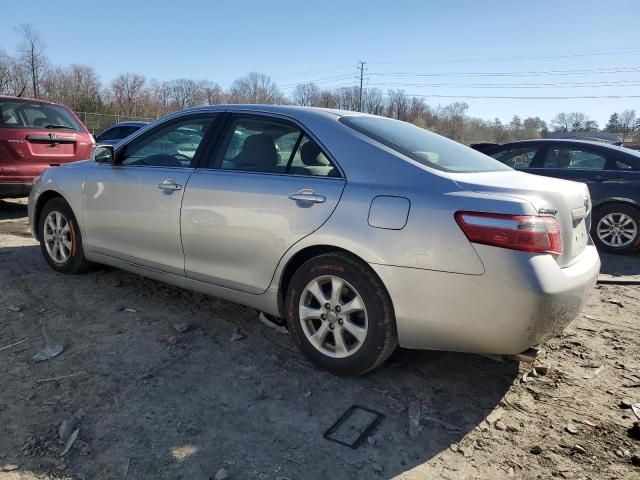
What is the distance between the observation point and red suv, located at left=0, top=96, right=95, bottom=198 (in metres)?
7.28

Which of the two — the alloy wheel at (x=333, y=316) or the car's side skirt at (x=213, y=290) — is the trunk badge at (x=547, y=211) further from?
the car's side skirt at (x=213, y=290)

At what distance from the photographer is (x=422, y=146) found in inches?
129

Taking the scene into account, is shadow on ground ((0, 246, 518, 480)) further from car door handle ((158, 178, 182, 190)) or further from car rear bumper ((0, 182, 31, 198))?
car rear bumper ((0, 182, 31, 198))

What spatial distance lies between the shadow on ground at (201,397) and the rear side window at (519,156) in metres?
5.10

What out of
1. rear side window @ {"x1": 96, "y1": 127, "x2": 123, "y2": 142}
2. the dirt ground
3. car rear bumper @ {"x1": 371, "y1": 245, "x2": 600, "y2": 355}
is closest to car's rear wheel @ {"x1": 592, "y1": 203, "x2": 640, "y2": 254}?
the dirt ground

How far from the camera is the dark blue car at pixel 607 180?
22.5ft

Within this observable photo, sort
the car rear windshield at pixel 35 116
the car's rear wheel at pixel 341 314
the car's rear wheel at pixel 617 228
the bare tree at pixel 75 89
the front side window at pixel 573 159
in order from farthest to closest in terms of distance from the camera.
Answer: the bare tree at pixel 75 89, the car rear windshield at pixel 35 116, the front side window at pixel 573 159, the car's rear wheel at pixel 617 228, the car's rear wheel at pixel 341 314

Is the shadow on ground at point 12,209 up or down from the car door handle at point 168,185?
down

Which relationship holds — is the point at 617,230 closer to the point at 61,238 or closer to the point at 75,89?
the point at 61,238

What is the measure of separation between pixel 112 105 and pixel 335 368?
2003 inches

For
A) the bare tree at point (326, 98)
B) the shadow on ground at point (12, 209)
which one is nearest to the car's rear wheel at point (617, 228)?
the shadow on ground at point (12, 209)

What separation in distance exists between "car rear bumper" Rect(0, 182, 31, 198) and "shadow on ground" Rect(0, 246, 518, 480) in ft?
12.8

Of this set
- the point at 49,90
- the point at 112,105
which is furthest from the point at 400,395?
the point at 49,90

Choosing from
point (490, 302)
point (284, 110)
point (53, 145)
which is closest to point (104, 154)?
point (284, 110)
